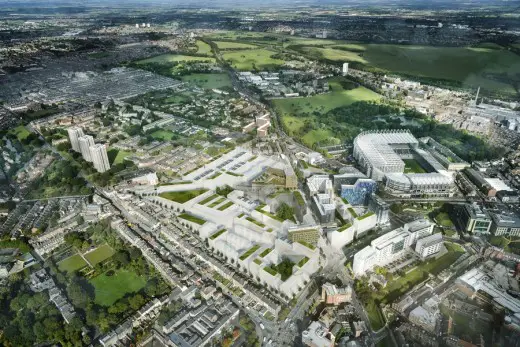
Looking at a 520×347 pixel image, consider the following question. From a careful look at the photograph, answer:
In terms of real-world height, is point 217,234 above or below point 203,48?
below

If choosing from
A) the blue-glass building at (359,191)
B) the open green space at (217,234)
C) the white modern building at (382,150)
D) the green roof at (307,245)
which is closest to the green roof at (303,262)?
the green roof at (307,245)

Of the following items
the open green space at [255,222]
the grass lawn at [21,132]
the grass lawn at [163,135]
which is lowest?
the grass lawn at [163,135]

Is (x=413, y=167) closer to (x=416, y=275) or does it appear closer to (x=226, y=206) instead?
(x=416, y=275)

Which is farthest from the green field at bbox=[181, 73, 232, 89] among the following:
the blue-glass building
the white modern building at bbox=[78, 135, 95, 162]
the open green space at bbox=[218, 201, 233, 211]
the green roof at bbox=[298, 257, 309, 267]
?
the green roof at bbox=[298, 257, 309, 267]

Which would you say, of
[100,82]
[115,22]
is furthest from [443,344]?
[115,22]

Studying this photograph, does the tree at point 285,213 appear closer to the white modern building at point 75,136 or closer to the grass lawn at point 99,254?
the grass lawn at point 99,254

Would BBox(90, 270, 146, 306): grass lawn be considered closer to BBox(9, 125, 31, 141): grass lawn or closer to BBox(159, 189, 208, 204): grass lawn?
BBox(159, 189, 208, 204): grass lawn

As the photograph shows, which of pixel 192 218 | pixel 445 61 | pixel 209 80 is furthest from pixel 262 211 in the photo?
pixel 445 61
